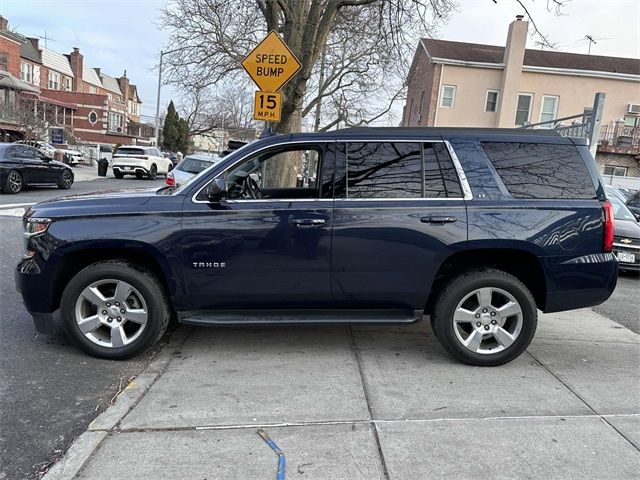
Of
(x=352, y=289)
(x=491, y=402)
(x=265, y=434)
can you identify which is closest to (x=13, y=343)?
(x=265, y=434)

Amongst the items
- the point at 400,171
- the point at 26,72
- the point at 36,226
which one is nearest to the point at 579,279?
the point at 400,171

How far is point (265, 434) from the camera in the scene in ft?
10.1

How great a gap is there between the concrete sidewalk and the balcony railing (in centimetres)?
2684

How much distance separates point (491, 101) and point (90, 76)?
192ft

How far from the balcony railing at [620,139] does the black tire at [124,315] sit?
29311 mm

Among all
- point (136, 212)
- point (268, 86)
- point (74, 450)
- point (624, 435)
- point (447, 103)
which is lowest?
point (74, 450)

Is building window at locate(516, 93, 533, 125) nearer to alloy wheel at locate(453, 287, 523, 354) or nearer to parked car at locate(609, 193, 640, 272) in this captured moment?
parked car at locate(609, 193, 640, 272)

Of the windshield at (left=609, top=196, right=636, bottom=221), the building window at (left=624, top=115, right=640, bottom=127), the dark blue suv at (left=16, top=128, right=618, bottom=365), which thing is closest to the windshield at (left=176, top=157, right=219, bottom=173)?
the windshield at (left=609, top=196, right=636, bottom=221)

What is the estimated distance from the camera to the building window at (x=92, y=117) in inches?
2126

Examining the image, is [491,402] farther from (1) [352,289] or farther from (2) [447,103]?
(2) [447,103]

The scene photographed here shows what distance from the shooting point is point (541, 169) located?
4.16 metres

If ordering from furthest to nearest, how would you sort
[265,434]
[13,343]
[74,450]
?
[13,343]
[265,434]
[74,450]

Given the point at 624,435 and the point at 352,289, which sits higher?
the point at 352,289

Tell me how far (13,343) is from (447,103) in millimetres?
26741
